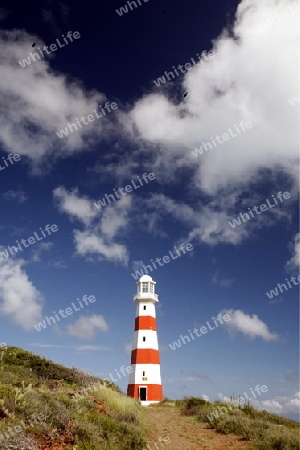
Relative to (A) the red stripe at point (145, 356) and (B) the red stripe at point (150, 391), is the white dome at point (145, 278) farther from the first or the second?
(B) the red stripe at point (150, 391)

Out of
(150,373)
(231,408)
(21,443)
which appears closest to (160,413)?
(231,408)

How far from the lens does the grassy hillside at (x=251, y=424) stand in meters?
12.7

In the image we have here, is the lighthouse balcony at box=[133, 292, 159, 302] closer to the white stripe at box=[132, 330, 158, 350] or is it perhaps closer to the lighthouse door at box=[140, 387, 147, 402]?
the white stripe at box=[132, 330, 158, 350]

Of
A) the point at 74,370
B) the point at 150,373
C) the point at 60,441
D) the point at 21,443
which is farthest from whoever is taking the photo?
the point at 150,373

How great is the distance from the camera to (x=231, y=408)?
20.6m

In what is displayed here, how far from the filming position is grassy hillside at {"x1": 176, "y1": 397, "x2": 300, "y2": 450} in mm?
12688

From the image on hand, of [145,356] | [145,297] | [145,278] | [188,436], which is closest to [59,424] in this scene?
[188,436]

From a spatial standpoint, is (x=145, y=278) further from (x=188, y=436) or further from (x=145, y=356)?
(x=188, y=436)

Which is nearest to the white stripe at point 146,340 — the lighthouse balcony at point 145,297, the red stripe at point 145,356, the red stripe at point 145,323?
the red stripe at point 145,356

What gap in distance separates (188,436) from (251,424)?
299 cm

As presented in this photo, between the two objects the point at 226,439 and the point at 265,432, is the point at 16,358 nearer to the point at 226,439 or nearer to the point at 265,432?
the point at 226,439

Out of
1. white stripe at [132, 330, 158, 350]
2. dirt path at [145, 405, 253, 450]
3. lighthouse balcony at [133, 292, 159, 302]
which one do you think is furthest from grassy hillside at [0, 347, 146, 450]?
lighthouse balcony at [133, 292, 159, 302]

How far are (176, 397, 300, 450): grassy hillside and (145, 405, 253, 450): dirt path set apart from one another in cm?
40

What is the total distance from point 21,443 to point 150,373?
971 inches
